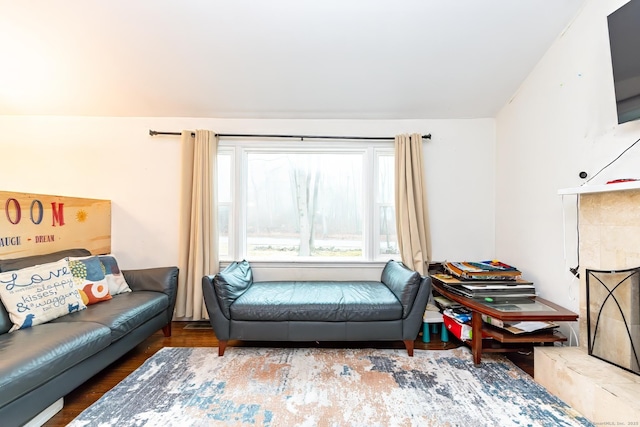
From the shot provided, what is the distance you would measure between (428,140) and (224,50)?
223 centimetres

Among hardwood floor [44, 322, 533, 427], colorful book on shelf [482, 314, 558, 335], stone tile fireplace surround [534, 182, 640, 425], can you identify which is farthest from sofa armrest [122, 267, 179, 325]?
stone tile fireplace surround [534, 182, 640, 425]

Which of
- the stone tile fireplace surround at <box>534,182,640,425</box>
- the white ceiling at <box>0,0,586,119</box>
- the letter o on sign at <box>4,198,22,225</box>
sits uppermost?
the white ceiling at <box>0,0,586,119</box>

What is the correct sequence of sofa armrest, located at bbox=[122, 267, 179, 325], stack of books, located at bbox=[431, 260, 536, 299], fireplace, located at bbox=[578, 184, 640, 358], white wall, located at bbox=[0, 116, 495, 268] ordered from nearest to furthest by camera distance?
fireplace, located at bbox=[578, 184, 640, 358], stack of books, located at bbox=[431, 260, 536, 299], sofa armrest, located at bbox=[122, 267, 179, 325], white wall, located at bbox=[0, 116, 495, 268]

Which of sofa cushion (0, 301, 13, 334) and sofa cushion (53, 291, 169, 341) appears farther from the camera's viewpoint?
sofa cushion (53, 291, 169, 341)

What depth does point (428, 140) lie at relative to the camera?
313 cm

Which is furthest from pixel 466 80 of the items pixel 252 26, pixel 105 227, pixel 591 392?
pixel 105 227

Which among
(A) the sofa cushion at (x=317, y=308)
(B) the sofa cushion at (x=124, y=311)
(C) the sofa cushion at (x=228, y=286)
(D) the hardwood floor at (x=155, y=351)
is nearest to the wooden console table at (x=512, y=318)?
(D) the hardwood floor at (x=155, y=351)

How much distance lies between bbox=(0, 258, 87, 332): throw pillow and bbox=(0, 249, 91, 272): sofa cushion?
0.47 ft

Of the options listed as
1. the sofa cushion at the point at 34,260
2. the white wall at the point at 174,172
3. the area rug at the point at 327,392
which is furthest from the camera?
A: the white wall at the point at 174,172

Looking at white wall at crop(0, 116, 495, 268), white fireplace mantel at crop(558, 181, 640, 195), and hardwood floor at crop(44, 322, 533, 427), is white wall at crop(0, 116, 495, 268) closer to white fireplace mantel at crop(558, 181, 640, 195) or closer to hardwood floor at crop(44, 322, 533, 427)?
hardwood floor at crop(44, 322, 533, 427)

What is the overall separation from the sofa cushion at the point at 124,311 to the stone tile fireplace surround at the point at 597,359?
9.60 ft

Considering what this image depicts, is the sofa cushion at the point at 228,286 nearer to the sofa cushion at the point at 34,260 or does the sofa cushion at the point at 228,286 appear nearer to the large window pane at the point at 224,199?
the large window pane at the point at 224,199

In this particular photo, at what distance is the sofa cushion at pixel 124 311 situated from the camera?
1947 millimetres

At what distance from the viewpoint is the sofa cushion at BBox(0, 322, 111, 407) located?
1334mm
